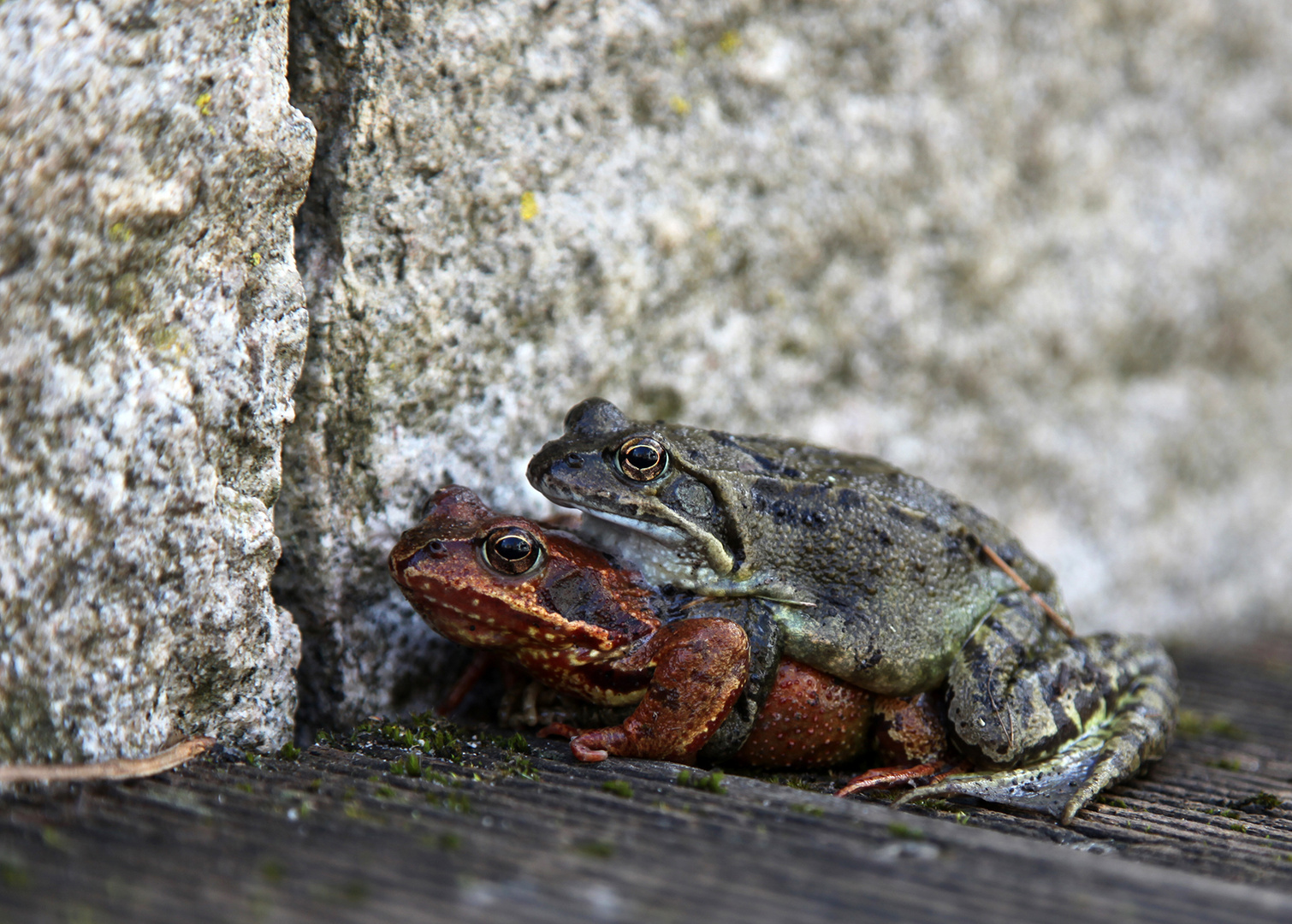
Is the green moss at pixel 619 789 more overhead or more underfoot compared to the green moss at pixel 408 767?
more overhead

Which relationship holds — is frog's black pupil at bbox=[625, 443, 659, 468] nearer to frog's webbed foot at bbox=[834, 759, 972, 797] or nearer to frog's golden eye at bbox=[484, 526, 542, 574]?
frog's golden eye at bbox=[484, 526, 542, 574]

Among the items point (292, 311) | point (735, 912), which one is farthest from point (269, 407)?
point (735, 912)

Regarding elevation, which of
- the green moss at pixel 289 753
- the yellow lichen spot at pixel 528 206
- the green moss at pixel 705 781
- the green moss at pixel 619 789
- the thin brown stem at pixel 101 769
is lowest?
the thin brown stem at pixel 101 769

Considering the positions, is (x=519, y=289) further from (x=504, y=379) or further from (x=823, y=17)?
(x=823, y=17)

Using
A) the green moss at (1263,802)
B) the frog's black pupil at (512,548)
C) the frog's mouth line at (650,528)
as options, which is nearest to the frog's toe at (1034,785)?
the green moss at (1263,802)

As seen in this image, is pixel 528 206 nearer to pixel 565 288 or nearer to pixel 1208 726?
pixel 565 288

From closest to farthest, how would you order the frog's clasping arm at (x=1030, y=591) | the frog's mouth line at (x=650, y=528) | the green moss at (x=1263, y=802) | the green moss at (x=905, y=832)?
1. the green moss at (x=905, y=832)
2. the green moss at (x=1263, y=802)
3. the frog's mouth line at (x=650, y=528)
4. the frog's clasping arm at (x=1030, y=591)

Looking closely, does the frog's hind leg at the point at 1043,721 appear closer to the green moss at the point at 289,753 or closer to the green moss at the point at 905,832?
the green moss at the point at 905,832
